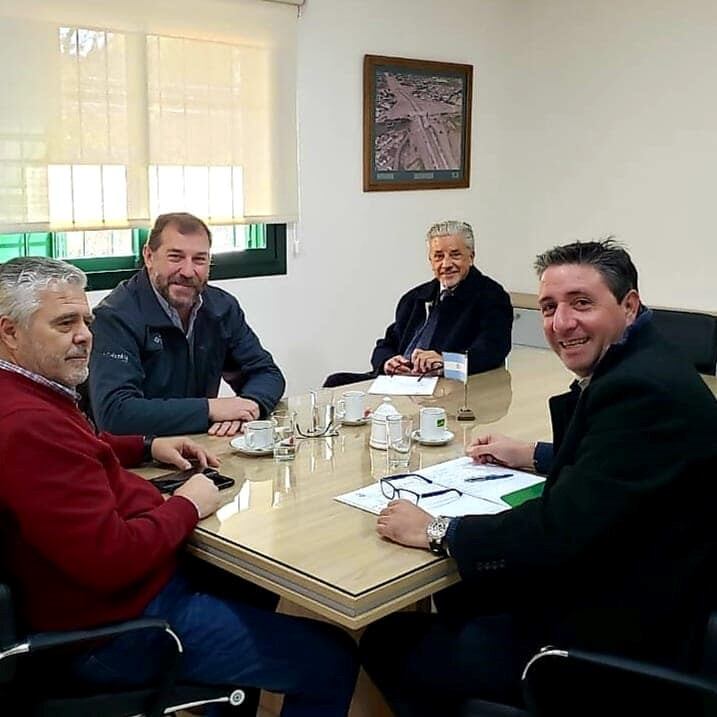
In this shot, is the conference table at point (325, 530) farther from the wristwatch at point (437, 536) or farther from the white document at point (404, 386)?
the white document at point (404, 386)

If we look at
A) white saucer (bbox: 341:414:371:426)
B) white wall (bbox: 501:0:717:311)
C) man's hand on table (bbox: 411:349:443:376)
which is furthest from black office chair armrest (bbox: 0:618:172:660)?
white wall (bbox: 501:0:717:311)

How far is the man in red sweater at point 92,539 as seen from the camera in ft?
4.89

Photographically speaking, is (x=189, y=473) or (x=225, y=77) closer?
(x=189, y=473)

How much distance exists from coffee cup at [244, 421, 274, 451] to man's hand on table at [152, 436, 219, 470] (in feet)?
0.34

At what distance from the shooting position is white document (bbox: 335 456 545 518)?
72.4 inches

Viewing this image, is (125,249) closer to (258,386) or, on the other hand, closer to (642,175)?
(258,386)

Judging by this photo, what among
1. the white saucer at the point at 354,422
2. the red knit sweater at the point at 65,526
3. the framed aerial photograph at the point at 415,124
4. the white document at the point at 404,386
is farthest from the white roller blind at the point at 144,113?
the red knit sweater at the point at 65,526

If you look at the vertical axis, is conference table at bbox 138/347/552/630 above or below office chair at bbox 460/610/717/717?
above

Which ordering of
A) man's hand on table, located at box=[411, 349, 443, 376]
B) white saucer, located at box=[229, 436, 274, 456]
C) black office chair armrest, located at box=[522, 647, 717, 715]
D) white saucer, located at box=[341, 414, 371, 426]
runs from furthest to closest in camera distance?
man's hand on table, located at box=[411, 349, 443, 376] < white saucer, located at box=[341, 414, 371, 426] < white saucer, located at box=[229, 436, 274, 456] < black office chair armrest, located at box=[522, 647, 717, 715]

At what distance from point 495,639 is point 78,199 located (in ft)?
8.11

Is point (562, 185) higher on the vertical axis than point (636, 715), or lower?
higher

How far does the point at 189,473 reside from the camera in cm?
206

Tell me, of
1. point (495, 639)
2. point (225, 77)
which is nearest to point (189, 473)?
point (495, 639)

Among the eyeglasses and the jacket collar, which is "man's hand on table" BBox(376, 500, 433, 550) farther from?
the jacket collar
